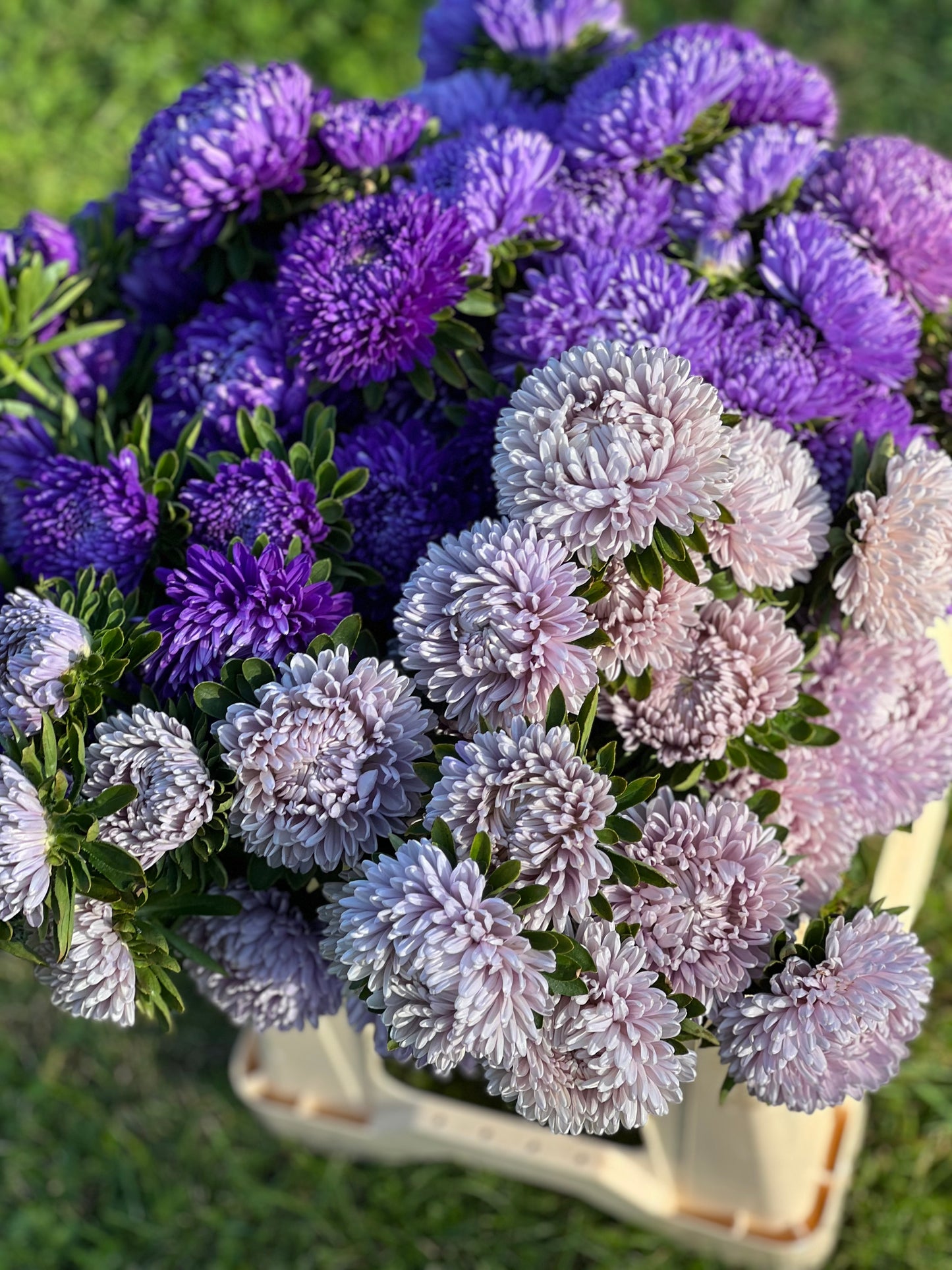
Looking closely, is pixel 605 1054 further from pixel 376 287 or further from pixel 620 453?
pixel 376 287

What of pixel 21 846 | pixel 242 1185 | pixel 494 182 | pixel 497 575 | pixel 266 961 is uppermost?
pixel 494 182

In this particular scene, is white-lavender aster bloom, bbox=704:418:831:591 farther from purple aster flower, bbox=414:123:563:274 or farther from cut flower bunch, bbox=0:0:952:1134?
purple aster flower, bbox=414:123:563:274

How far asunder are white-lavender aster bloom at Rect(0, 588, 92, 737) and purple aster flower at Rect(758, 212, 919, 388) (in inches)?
22.8

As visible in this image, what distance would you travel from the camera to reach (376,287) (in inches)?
34.9

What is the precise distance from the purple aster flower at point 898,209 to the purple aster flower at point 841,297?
1.8 inches

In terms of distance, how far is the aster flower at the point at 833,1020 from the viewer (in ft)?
2.41

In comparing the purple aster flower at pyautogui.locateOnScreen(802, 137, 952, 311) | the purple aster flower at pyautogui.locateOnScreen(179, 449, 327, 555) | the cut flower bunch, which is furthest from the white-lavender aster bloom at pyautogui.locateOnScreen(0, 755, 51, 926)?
the purple aster flower at pyautogui.locateOnScreen(802, 137, 952, 311)

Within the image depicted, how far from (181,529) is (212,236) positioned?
29 cm

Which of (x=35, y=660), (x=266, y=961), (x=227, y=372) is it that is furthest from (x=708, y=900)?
(x=227, y=372)

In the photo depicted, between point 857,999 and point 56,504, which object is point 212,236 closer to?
point 56,504

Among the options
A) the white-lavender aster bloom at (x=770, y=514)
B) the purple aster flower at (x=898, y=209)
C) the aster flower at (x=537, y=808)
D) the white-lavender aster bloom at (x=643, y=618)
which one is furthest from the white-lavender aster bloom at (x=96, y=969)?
the purple aster flower at (x=898, y=209)

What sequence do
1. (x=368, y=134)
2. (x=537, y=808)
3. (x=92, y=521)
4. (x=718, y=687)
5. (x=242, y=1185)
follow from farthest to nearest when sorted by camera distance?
(x=242, y=1185) → (x=368, y=134) → (x=92, y=521) → (x=718, y=687) → (x=537, y=808)

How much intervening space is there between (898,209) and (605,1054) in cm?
69

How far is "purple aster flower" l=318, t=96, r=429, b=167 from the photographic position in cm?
103
